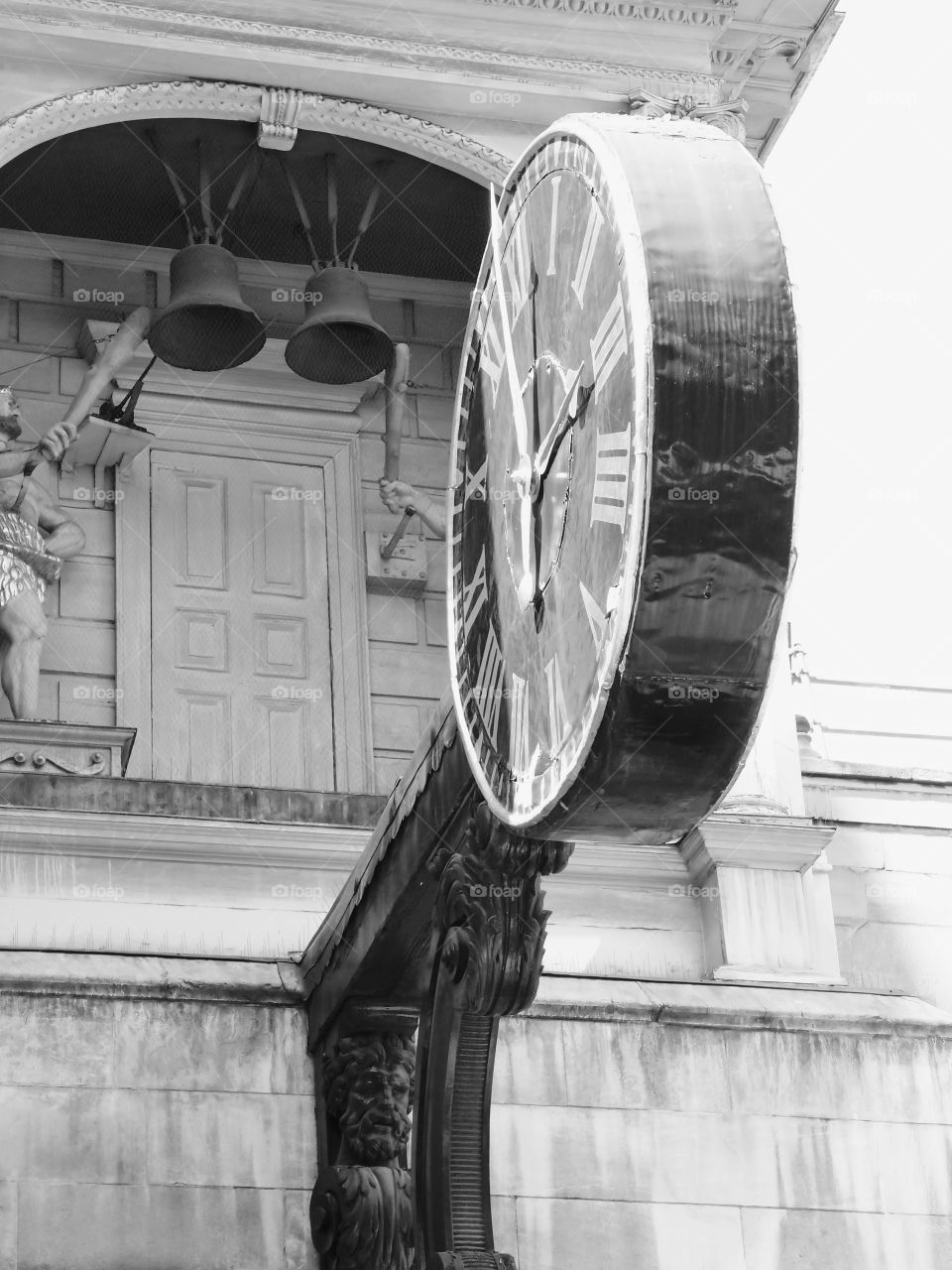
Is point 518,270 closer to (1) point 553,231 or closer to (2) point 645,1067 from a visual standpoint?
(1) point 553,231

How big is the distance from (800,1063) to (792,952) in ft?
2.77

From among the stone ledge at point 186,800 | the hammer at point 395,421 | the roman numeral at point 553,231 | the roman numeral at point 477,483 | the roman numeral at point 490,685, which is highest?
the hammer at point 395,421

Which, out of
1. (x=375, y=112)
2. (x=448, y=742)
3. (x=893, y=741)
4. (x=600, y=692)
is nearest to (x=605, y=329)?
(x=600, y=692)

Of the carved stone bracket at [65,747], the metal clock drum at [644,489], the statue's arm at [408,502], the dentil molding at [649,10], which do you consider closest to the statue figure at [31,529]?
the carved stone bracket at [65,747]

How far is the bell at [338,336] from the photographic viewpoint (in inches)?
460

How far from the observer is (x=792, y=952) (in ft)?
33.4

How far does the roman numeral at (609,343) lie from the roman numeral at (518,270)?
760mm

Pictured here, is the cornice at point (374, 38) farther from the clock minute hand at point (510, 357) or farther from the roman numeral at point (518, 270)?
the roman numeral at point (518, 270)

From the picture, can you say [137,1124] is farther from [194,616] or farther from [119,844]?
[194,616]

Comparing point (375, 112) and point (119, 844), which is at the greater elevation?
point (375, 112)

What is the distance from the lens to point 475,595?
24.8 ft

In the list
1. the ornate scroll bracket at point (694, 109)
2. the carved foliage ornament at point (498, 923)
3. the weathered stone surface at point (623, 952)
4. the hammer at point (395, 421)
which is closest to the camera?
the carved foliage ornament at point (498, 923)

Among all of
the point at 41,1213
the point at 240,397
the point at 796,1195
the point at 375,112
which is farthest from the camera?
the point at 240,397

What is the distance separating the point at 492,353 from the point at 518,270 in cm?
38
